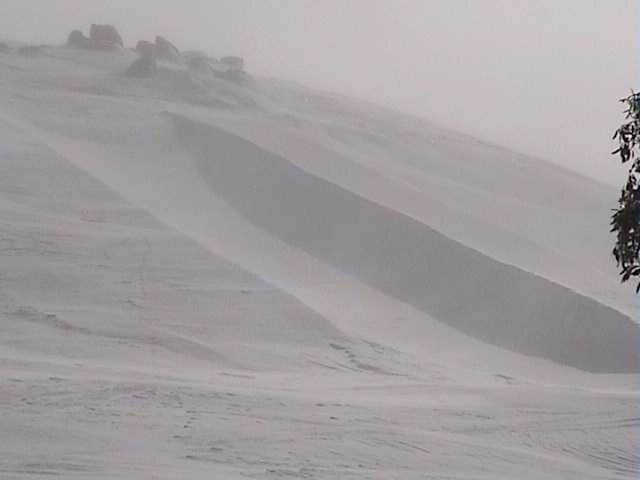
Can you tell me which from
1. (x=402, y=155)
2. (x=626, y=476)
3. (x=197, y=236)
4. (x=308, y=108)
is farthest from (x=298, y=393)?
(x=308, y=108)

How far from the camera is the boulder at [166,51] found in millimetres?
36875

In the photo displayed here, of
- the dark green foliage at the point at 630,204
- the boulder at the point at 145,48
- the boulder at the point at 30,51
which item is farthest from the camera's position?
the boulder at the point at 30,51

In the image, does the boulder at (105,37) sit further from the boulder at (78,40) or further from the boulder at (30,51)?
the boulder at (30,51)

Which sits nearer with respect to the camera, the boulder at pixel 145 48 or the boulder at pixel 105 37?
the boulder at pixel 145 48

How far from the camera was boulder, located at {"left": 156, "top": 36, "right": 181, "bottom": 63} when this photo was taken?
1452 inches

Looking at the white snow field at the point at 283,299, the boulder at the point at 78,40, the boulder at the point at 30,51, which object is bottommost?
the white snow field at the point at 283,299

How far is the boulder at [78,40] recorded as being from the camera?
37312mm

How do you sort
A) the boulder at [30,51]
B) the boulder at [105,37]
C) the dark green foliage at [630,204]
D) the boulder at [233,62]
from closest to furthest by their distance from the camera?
the dark green foliage at [630,204]
the boulder at [30,51]
the boulder at [105,37]
the boulder at [233,62]

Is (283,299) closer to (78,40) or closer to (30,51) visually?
(30,51)

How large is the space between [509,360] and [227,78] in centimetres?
2067

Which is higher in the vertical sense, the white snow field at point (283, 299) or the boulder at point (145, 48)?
the boulder at point (145, 48)

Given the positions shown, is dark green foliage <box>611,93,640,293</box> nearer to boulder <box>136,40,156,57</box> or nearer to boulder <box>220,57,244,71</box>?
boulder <box>136,40,156,57</box>

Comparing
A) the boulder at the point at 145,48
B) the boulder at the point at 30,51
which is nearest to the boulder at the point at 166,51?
the boulder at the point at 145,48

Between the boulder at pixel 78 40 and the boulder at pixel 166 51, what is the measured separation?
245 centimetres
